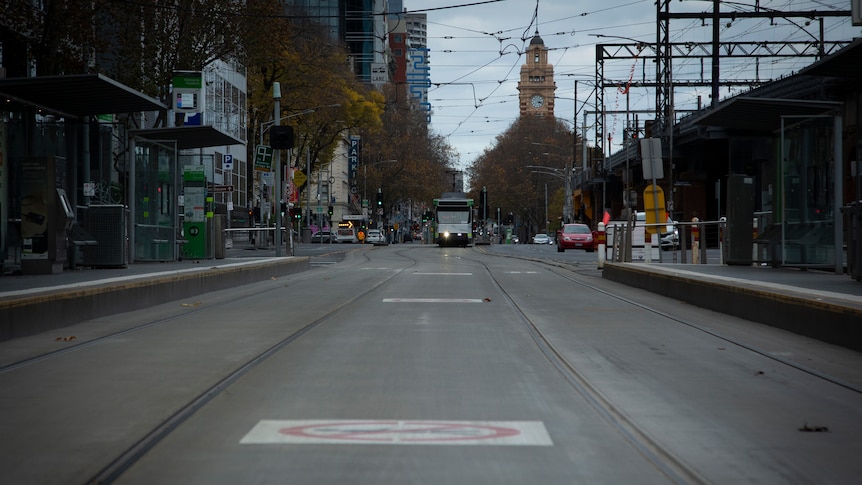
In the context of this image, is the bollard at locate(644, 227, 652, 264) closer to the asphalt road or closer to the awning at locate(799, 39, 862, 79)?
the awning at locate(799, 39, 862, 79)

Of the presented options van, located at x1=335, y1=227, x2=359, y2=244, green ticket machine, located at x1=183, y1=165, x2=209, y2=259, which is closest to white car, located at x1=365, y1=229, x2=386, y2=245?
→ van, located at x1=335, y1=227, x2=359, y2=244

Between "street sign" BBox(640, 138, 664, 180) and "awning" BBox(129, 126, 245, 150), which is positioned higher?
"awning" BBox(129, 126, 245, 150)

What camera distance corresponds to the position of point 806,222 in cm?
2041

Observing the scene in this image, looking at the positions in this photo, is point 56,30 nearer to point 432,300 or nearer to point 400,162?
point 432,300

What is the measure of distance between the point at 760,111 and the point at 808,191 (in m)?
1.76

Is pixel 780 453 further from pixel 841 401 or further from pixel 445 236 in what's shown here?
pixel 445 236

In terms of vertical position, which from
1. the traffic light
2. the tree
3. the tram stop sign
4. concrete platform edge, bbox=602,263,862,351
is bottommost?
concrete platform edge, bbox=602,263,862,351

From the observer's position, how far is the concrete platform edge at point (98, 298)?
37.5 ft

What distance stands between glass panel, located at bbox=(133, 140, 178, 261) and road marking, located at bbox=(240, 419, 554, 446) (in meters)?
18.9

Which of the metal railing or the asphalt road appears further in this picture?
the metal railing

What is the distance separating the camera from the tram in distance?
73562mm

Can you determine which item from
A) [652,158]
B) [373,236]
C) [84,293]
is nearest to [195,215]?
[652,158]

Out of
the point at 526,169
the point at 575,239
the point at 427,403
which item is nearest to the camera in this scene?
the point at 427,403

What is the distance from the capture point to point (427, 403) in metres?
7.20
